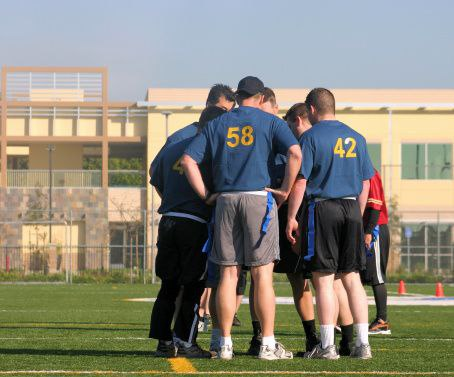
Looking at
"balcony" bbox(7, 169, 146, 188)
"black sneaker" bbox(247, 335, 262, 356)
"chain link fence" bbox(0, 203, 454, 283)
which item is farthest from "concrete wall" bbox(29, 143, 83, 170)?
"black sneaker" bbox(247, 335, 262, 356)

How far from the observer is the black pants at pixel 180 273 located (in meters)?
9.01

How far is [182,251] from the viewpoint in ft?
29.6

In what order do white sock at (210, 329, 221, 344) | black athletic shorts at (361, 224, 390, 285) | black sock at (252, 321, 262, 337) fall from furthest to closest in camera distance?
black athletic shorts at (361, 224, 390, 285) < black sock at (252, 321, 262, 337) < white sock at (210, 329, 221, 344)

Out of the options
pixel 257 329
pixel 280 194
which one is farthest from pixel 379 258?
pixel 280 194

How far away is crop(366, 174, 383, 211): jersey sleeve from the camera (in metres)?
10.9

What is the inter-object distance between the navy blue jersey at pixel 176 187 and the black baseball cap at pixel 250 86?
69 centimetres

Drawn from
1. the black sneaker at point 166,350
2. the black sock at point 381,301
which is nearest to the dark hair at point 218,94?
the black sneaker at point 166,350

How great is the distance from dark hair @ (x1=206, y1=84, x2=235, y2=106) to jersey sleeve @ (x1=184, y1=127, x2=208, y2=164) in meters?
0.76

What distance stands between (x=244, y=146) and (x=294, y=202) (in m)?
0.56

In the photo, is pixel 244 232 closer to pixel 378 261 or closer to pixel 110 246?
pixel 378 261

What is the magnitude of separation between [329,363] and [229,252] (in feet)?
3.48

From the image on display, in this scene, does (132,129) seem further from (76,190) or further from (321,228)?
(321,228)

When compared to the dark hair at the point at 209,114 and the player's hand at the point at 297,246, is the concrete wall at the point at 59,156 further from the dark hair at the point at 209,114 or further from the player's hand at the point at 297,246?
the player's hand at the point at 297,246

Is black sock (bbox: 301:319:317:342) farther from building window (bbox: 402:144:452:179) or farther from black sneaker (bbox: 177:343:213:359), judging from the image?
building window (bbox: 402:144:452:179)
